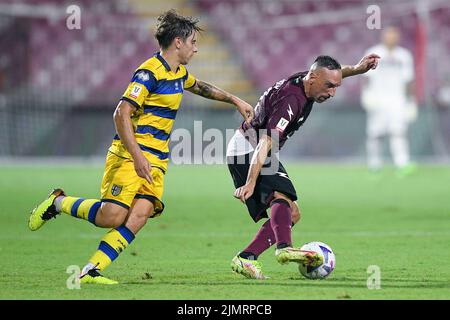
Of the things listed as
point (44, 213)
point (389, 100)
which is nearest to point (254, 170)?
point (44, 213)

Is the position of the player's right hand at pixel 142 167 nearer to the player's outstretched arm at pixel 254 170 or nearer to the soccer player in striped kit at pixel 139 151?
the soccer player in striped kit at pixel 139 151

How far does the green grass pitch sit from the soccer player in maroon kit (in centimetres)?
25

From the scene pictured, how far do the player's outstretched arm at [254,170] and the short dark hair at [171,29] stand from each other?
0.95 m

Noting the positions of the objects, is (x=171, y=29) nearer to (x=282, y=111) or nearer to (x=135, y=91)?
(x=135, y=91)

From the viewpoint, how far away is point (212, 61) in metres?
23.8

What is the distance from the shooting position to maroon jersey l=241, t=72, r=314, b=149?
266 inches

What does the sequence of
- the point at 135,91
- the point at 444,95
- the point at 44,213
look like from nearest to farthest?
the point at 135,91 < the point at 44,213 < the point at 444,95

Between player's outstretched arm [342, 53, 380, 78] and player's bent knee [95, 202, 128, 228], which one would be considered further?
player's outstretched arm [342, 53, 380, 78]

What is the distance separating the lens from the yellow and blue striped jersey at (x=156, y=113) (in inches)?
264

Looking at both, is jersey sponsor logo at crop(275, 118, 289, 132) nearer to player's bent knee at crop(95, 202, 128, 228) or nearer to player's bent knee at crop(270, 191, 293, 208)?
player's bent knee at crop(270, 191, 293, 208)

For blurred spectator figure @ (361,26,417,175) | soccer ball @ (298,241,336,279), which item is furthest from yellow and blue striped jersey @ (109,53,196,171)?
blurred spectator figure @ (361,26,417,175)

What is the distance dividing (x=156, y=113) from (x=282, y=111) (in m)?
0.88

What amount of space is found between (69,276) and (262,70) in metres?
17.2

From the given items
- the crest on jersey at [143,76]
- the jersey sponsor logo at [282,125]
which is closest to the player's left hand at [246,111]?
the jersey sponsor logo at [282,125]
